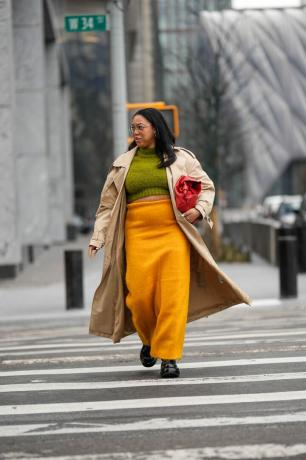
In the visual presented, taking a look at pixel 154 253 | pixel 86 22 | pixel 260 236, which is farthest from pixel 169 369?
pixel 260 236

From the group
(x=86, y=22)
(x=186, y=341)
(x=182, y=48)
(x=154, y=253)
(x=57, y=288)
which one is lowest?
(x=57, y=288)

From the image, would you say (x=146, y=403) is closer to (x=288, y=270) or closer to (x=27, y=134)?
(x=288, y=270)

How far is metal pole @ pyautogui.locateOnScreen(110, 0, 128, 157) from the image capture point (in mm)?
18297

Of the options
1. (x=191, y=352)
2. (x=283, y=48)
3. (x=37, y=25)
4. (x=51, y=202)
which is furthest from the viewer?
(x=283, y=48)

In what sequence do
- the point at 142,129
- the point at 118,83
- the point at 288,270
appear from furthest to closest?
1. the point at 118,83
2. the point at 288,270
3. the point at 142,129

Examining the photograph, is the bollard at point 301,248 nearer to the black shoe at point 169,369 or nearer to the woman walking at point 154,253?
the woman walking at point 154,253

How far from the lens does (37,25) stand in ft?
106

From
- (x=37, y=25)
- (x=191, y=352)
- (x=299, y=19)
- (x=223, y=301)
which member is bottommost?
(x=191, y=352)

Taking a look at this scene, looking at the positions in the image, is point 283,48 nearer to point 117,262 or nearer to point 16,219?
point 16,219

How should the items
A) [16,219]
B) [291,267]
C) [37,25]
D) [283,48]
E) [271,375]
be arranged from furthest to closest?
1. [283,48]
2. [37,25]
3. [16,219]
4. [291,267]
5. [271,375]

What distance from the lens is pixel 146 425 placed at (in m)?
6.19

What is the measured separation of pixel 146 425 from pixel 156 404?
2.16 feet

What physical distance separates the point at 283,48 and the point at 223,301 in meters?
94.1

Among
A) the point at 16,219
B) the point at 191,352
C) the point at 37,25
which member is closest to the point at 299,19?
the point at 37,25
